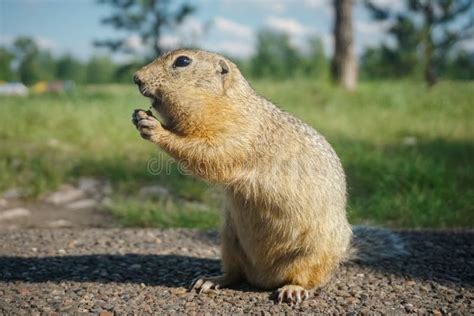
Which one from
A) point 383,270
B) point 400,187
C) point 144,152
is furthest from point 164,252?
point 144,152

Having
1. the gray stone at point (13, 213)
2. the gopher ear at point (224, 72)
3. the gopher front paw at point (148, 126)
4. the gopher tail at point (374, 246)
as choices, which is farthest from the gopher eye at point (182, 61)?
the gray stone at point (13, 213)

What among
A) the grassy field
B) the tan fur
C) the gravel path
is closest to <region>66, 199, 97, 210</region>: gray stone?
the grassy field

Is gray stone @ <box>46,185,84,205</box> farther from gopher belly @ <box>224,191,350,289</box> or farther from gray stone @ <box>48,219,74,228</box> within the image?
gopher belly @ <box>224,191,350,289</box>

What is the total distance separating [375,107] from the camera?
1347 cm

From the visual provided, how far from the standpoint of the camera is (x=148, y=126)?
142 inches

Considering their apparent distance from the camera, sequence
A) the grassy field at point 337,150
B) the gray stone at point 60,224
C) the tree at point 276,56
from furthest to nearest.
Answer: the tree at point 276,56 → the grassy field at point 337,150 → the gray stone at point 60,224

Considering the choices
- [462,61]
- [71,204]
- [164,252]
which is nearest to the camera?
[164,252]

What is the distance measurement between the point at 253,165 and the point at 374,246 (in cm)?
149

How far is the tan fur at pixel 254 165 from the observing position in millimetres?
3682

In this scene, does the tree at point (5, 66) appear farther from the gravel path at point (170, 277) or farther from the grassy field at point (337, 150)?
the gravel path at point (170, 277)

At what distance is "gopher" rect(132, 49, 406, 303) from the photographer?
12.1 feet

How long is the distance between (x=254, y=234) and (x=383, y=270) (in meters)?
1.28

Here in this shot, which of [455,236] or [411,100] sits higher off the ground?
[411,100]

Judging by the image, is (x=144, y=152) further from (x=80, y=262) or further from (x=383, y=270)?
(x=383, y=270)
